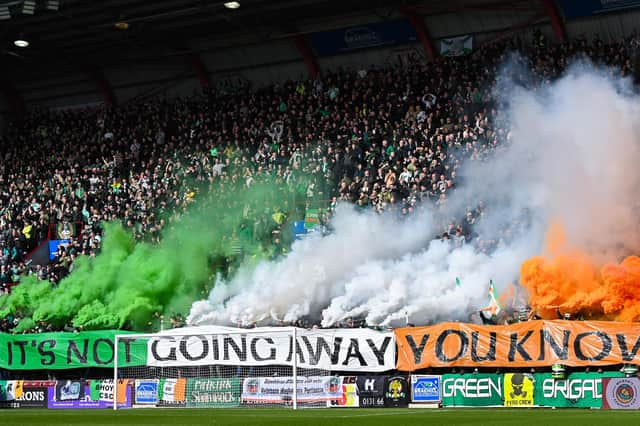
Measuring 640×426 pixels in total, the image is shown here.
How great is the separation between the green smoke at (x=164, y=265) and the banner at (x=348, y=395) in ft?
23.9

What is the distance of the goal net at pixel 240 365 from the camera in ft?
78.2

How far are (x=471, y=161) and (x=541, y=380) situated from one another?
8292 millimetres

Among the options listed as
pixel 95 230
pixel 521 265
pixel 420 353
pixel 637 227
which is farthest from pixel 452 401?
pixel 95 230

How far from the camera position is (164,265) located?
3153cm

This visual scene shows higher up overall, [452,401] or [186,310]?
[186,310]

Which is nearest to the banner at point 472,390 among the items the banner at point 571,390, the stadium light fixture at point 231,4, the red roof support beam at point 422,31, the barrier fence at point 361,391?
the barrier fence at point 361,391

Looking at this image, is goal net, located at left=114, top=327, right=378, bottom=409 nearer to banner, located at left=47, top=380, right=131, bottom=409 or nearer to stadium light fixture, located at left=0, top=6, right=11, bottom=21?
banner, located at left=47, top=380, right=131, bottom=409

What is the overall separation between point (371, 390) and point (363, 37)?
16.5 metres

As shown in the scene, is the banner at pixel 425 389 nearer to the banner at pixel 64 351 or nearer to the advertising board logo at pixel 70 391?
the banner at pixel 64 351

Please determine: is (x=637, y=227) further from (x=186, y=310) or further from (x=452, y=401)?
(x=186, y=310)

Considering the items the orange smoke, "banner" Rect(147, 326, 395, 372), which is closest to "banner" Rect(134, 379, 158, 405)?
"banner" Rect(147, 326, 395, 372)

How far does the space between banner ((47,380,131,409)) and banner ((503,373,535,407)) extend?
389 inches

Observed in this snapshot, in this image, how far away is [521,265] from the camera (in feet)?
77.7

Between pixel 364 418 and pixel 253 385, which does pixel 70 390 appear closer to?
pixel 253 385
